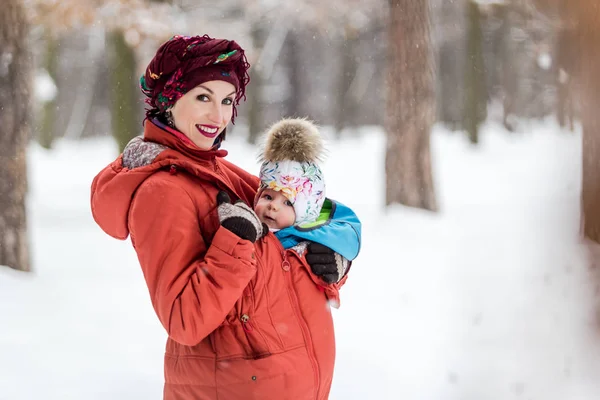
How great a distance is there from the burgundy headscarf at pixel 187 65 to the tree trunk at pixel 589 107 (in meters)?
1.24

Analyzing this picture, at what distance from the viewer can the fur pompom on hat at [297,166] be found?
2910 mm

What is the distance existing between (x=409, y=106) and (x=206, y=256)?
7.45 metres

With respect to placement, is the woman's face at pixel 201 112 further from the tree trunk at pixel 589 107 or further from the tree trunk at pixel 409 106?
the tree trunk at pixel 409 106

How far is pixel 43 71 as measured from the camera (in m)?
29.5

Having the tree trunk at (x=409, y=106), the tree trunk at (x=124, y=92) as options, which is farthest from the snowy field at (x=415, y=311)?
the tree trunk at (x=124, y=92)

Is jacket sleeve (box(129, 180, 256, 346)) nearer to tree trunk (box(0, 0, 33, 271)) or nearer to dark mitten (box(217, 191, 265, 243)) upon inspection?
dark mitten (box(217, 191, 265, 243))

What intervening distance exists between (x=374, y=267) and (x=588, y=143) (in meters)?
5.34

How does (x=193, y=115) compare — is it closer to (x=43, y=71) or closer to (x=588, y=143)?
(x=588, y=143)

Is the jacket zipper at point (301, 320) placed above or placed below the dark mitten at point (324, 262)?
below

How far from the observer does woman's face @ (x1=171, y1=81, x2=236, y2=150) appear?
105 inches

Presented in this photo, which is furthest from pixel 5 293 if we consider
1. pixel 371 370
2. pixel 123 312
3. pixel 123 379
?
pixel 371 370

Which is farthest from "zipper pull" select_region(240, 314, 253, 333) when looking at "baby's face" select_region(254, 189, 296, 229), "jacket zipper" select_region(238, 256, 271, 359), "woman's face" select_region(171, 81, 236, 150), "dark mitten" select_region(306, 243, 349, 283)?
"woman's face" select_region(171, 81, 236, 150)

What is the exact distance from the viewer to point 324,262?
271 cm

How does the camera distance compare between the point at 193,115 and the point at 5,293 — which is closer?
the point at 193,115
